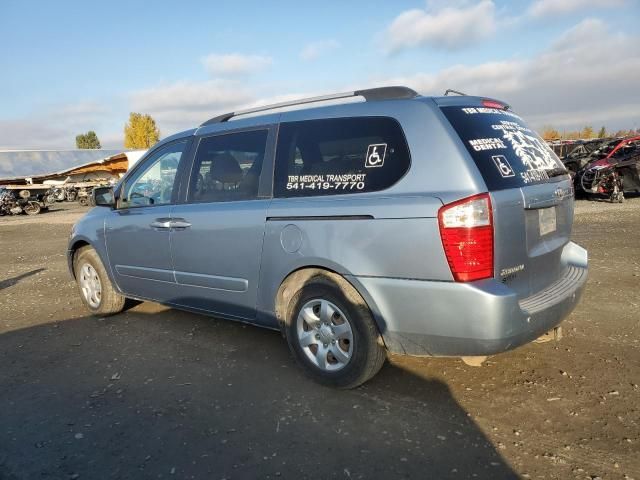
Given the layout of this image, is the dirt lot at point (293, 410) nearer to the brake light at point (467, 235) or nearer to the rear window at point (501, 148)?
the brake light at point (467, 235)

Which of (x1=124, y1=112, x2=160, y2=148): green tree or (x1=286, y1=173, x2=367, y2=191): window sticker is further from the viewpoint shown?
(x1=124, y1=112, x2=160, y2=148): green tree

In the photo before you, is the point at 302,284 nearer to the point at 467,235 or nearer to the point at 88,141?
the point at 467,235

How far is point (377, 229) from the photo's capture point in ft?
9.91

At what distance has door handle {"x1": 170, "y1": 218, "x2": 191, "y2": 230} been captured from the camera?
422 cm

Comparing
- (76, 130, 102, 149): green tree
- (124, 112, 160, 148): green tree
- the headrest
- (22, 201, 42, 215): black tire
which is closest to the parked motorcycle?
(22, 201, 42, 215): black tire

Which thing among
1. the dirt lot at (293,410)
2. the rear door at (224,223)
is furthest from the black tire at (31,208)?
the rear door at (224,223)

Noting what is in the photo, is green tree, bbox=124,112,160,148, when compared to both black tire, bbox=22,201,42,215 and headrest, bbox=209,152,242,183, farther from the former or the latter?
headrest, bbox=209,152,242,183

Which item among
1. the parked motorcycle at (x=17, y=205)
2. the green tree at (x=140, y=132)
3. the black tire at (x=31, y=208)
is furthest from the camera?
the green tree at (x=140, y=132)

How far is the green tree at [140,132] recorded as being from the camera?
81.0m

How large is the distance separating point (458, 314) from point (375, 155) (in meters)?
1.12

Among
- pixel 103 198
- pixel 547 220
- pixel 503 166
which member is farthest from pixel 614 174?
pixel 103 198

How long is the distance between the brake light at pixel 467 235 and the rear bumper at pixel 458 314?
0.09 metres

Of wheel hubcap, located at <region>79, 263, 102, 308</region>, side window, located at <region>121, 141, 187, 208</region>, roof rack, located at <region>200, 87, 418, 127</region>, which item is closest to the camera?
roof rack, located at <region>200, 87, 418, 127</region>

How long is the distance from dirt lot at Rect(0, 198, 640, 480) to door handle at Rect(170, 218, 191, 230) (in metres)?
1.08
